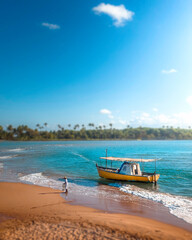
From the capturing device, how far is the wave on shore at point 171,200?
49.6ft

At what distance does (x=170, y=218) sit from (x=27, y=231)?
9.71 meters

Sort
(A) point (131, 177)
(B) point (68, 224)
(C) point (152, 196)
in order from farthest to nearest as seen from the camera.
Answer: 1. (A) point (131, 177)
2. (C) point (152, 196)
3. (B) point (68, 224)

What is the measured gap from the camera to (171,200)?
1873cm

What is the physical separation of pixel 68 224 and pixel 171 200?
1124 cm

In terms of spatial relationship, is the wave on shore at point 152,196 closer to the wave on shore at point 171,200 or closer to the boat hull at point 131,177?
the wave on shore at point 171,200

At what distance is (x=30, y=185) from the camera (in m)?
22.8

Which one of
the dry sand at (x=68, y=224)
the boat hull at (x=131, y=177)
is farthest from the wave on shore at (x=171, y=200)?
the dry sand at (x=68, y=224)

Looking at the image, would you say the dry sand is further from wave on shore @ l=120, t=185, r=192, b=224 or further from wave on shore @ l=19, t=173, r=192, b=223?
wave on shore @ l=19, t=173, r=192, b=223

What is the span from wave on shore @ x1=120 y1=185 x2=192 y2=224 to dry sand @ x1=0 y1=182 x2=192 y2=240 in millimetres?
2986

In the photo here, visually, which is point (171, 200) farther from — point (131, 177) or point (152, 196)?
point (131, 177)


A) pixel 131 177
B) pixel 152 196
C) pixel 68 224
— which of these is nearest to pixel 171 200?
pixel 152 196

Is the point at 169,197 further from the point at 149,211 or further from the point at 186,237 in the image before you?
the point at 186,237

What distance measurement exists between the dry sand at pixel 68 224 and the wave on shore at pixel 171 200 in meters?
2.99

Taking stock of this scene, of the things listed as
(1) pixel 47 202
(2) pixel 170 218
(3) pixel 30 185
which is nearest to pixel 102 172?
(3) pixel 30 185
